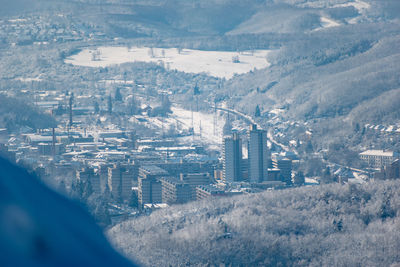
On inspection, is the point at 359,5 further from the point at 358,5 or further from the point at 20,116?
the point at 20,116

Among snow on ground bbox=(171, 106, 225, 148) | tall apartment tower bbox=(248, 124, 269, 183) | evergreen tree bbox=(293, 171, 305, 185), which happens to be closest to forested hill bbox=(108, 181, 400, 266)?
evergreen tree bbox=(293, 171, 305, 185)

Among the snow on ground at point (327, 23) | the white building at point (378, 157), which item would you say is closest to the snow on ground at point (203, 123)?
the white building at point (378, 157)

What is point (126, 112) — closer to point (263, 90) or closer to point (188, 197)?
point (263, 90)

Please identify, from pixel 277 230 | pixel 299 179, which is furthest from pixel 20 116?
pixel 277 230

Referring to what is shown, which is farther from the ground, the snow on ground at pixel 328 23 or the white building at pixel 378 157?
the snow on ground at pixel 328 23

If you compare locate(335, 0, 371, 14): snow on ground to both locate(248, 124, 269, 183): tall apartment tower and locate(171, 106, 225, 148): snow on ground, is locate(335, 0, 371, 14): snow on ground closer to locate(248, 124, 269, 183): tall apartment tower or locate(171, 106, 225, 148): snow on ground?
locate(171, 106, 225, 148): snow on ground

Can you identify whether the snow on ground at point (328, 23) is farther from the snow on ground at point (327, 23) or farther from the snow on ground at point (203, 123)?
the snow on ground at point (203, 123)
